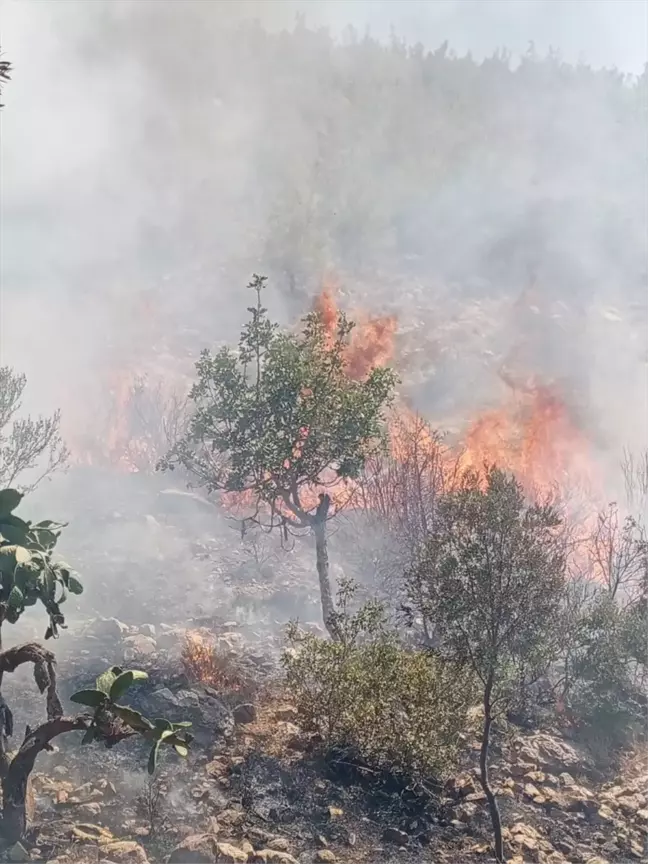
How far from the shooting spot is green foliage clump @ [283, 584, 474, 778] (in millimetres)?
12117

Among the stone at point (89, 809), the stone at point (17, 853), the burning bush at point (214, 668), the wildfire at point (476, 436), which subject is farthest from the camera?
the wildfire at point (476, 436)

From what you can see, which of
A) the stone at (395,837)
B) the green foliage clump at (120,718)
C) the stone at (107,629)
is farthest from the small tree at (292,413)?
the green foliage clump at (120,718)

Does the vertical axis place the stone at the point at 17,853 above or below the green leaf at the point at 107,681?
below

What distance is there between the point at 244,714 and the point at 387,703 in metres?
4.25

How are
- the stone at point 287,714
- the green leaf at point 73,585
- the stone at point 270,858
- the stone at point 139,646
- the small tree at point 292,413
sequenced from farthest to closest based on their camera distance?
the stone at point 139,646 → the small tree at point 292,413 → the stone at point 287,714 → the stone at point 270,858 → the green leaf at point 73,585

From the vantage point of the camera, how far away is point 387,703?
485 inches

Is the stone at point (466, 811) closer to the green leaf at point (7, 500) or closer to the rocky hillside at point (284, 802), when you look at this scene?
the rocky hillside at point (284, 802)

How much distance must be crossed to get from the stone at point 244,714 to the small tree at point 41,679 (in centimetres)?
668

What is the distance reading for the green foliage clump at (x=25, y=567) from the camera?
6668 millimetres

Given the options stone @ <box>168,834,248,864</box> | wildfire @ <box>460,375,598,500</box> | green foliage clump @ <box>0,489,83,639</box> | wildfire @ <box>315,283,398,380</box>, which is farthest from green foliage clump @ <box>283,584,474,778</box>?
wildfire @ <box>315,283,398,380</box>

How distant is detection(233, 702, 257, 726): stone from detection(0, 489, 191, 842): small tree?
6682 millimetres

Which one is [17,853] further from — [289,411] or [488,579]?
[289,411]

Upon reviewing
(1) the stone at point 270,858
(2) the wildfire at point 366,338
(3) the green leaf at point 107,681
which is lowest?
(1) the stone at point 270,858

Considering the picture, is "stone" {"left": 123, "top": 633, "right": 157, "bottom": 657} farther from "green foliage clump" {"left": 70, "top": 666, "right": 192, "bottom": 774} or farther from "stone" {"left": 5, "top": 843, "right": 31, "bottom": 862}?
"green foliage clump" {"left": 70, "top": 666, "right": 192, "bottom": 774}
